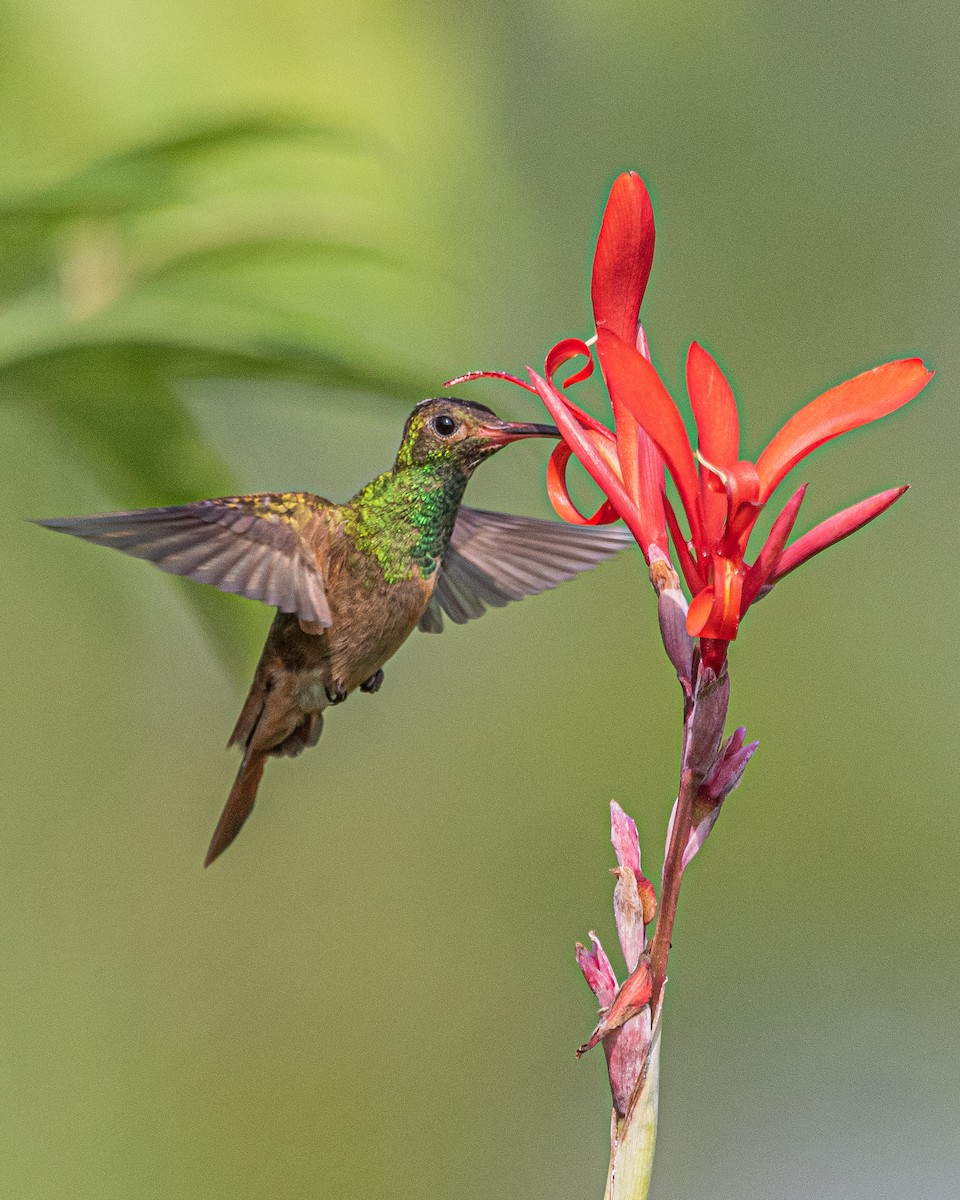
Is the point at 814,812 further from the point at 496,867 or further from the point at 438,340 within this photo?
the point at 438,340

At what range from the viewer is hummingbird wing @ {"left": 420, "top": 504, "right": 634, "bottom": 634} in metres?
1.02

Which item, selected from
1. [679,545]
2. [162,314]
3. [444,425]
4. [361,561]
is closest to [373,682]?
[361,561]

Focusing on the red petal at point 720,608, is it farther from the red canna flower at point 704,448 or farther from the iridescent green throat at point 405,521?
the iridescent green throat at point 405,521

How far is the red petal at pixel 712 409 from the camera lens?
1.80 feet

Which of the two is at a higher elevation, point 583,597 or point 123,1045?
point 583,597

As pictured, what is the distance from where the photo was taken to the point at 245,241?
826 millimetres

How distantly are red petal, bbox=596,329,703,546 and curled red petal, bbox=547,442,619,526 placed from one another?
88 mm

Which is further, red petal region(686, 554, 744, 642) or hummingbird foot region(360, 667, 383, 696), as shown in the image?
hummingbird foot region(360, 667, 383, 696)

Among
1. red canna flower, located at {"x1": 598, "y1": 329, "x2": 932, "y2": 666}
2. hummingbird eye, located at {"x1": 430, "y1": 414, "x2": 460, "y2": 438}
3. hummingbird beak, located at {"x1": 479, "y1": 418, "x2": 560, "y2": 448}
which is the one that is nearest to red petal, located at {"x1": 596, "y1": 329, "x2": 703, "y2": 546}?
red canna flower, located at {"x1": 598, "y1": 329, "x2": 932, "y2": 666}

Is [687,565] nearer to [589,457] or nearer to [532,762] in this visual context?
[589,457]

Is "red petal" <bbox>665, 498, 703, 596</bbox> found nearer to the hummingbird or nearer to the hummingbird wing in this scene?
the hummingbird

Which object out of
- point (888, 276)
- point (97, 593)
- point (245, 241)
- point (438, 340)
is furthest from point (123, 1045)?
point (888, 276)

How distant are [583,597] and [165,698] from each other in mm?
883

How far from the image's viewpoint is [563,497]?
702 millimetres
